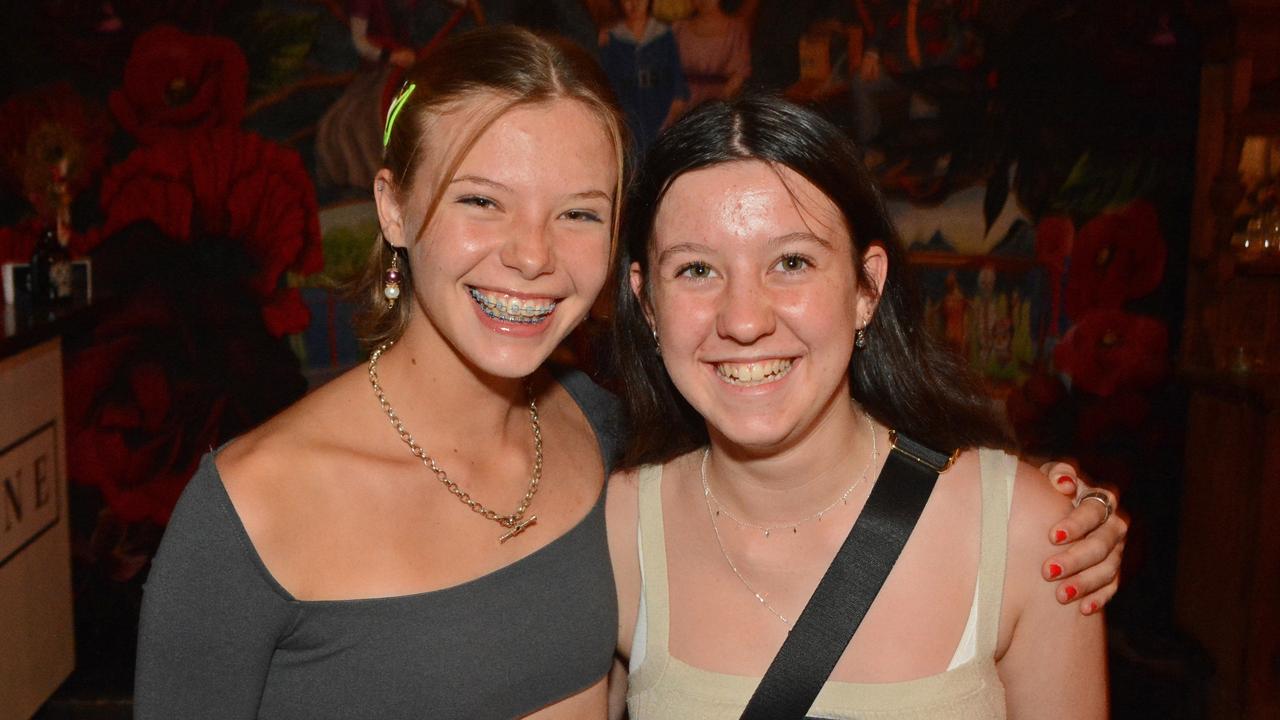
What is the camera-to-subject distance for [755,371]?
1.75 m

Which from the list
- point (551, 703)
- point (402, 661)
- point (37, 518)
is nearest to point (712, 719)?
point (551, 703)

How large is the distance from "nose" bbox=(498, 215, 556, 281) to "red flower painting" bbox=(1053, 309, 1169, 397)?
366cm

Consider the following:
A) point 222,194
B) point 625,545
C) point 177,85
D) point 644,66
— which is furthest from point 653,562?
point 177,85

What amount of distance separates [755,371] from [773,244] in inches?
8.5

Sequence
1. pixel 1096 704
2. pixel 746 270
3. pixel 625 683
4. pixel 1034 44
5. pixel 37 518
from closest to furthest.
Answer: pixel 746 270, pixel 1096 704, pixel 625 683, pixel 37 518, pixel 1034 44

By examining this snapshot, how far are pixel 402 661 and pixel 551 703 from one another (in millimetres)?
309

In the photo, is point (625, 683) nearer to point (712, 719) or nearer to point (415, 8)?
point (712, 719)

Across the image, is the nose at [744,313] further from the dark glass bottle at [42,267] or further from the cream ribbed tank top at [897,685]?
the dark glass bottle at [42,267]

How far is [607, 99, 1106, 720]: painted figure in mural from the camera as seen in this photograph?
1.75 meters

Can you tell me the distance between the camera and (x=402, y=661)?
5.72 ft

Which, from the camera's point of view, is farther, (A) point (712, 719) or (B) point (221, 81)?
(B) point (221, 81)

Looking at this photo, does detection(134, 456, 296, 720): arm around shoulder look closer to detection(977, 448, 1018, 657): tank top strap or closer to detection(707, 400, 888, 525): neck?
detection(707, 400, 888, 525): neck

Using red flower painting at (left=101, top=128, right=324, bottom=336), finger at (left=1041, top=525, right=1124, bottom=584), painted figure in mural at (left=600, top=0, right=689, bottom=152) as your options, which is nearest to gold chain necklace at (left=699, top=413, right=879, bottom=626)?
finger at (left=1041, top=525, right=1124, bottom=584)

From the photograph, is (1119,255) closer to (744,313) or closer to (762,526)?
(762,526)
